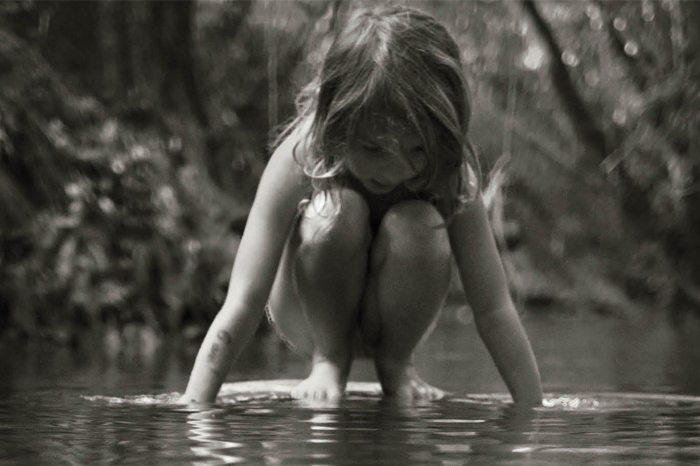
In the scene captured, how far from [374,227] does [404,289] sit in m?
0.18

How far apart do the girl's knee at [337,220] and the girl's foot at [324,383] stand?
309mm

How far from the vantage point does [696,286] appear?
8844 millimetres

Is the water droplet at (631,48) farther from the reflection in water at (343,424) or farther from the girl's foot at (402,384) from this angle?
the girl's foot at (402,384)

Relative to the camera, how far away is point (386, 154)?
2648 mm

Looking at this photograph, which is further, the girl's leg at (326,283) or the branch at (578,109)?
the branch at (578,109)

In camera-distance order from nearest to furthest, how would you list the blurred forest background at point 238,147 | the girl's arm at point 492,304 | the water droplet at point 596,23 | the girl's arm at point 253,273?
the girl's arm at point 253,273 → the girl's arm at point 492,304 → the blurred forest background at point 238,147 → the water droplet at point 596,23

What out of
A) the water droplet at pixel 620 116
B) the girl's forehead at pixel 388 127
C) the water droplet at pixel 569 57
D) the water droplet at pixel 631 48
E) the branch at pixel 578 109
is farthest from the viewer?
the branch at pixel 578 109

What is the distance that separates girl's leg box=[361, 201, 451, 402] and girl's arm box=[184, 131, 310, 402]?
0.73ft

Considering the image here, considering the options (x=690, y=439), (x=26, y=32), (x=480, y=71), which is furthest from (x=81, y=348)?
(x=480, y=71)

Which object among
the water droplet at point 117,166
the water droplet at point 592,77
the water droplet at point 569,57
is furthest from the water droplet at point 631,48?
the water droplet at point 117,166

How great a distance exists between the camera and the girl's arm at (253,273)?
2738 millimetres

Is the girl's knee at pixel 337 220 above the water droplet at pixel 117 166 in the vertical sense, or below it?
below

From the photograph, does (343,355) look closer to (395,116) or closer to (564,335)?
(395,116)

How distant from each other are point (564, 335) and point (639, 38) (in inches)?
117
